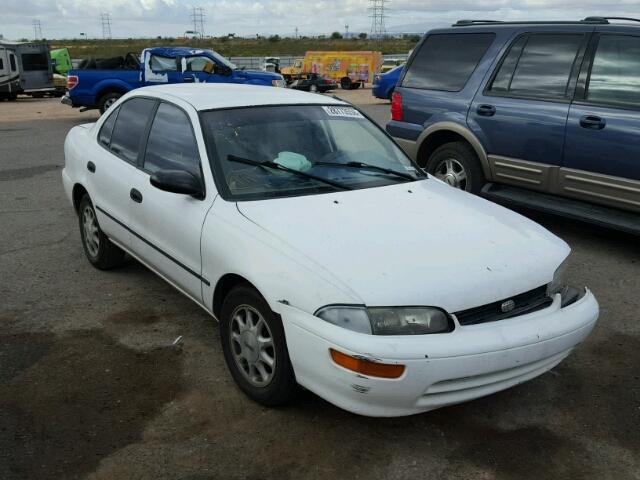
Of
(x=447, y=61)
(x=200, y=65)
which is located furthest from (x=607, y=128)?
(x=200, y=65)

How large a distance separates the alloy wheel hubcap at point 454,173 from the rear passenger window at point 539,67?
0.81 m

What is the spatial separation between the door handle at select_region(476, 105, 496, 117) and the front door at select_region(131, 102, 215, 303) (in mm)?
3274

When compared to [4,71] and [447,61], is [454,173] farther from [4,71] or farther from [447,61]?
[4,71]

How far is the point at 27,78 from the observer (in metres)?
25.6

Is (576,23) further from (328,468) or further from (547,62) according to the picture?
(328,468)

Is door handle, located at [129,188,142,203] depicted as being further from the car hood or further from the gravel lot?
the car hood

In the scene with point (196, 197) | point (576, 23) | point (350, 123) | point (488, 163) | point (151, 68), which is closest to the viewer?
point (196, 197)

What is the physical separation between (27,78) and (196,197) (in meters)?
25.3

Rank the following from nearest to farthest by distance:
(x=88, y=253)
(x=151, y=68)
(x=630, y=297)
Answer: (x=630, y=297) < (x=88, y=253) < (x=151, y=68)

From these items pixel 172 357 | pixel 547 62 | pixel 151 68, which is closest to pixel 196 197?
pixel 172 357

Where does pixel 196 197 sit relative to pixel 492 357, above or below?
above

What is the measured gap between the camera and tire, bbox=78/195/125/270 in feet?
16.8

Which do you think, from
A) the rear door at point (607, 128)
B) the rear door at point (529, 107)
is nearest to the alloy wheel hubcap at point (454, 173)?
the rear door at point (529, 107)

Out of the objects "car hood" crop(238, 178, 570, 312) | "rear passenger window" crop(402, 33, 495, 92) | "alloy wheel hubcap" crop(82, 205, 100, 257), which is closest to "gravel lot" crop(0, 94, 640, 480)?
"alloy wheel hubcap" crop(82, 205, 100, 257)
